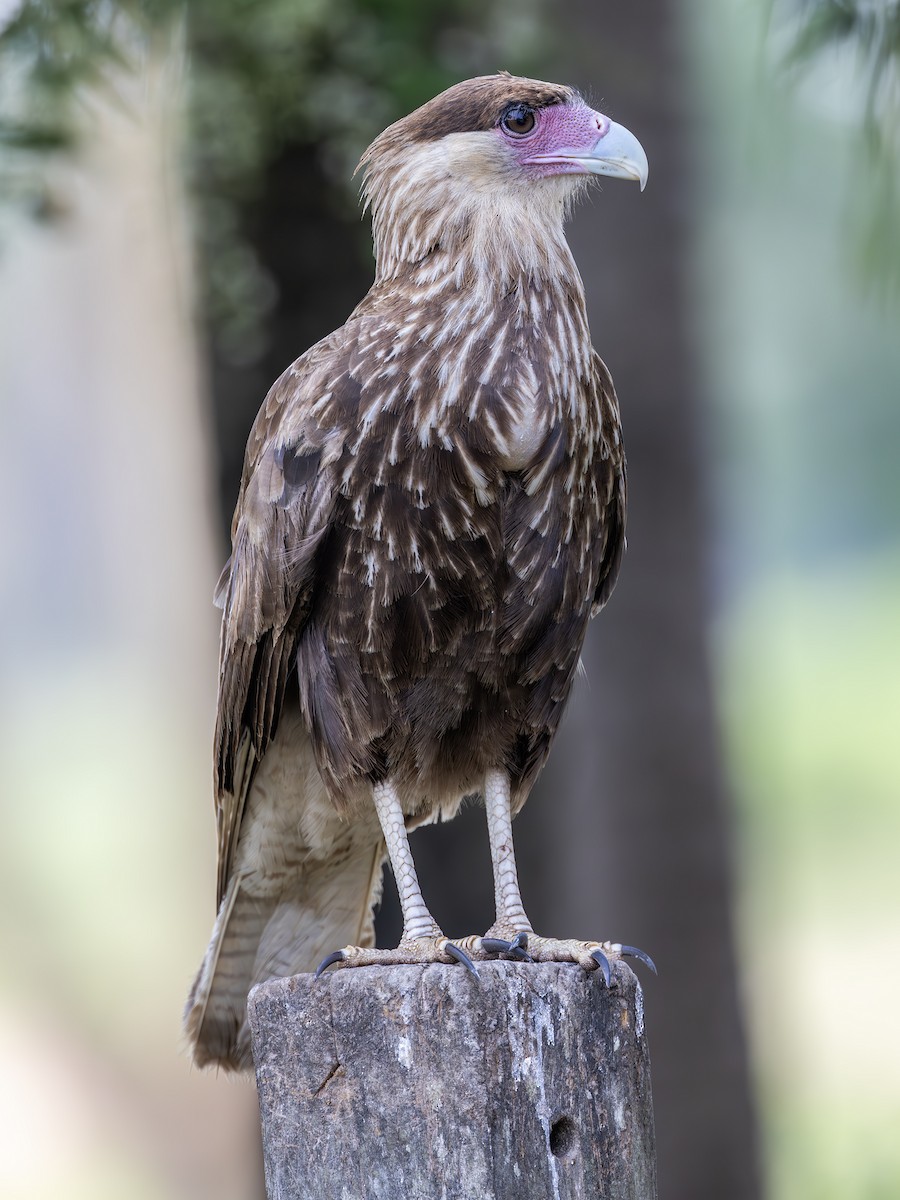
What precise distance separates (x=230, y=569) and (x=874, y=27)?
1726 millimetres

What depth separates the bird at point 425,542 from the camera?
273cm

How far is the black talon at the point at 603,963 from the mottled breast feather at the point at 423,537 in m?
0.66

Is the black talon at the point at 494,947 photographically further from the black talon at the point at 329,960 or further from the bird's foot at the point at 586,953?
the black talon at the point at 329,960

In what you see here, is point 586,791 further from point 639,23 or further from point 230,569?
point 639,23

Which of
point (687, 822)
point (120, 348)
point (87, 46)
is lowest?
point (687, 822)

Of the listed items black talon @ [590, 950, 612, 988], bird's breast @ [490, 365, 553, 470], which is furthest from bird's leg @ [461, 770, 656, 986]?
bird's breast @ [490, 365, 553, 470]

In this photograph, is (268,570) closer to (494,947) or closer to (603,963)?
(494,947)

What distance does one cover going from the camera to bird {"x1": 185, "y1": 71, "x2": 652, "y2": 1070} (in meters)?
2.73

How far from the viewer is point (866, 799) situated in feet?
40.0

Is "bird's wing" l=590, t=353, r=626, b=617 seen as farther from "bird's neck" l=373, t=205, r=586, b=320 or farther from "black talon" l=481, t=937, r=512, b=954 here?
"black talon" l=481, t=937, r=512, b=954

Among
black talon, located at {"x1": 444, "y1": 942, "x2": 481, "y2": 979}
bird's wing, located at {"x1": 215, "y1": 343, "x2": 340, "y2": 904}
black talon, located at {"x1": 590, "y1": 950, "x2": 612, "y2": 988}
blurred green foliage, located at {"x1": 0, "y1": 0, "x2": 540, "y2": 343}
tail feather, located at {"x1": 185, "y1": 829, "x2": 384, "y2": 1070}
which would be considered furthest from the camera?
blurred green foliage, located at {"x1": 0, "y1": 0, "x2": 540, "y2": 343}

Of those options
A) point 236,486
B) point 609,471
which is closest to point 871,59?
point 609,471

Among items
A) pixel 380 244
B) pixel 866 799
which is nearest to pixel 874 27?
pixel 380 244

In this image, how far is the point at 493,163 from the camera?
9.75ft
